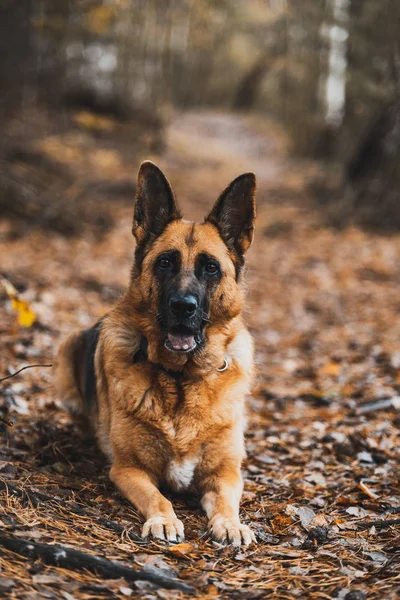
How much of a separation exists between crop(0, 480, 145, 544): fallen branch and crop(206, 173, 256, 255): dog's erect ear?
6.62ft

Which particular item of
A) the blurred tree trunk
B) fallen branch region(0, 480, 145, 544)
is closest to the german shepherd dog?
fallen branch region(0, 480, 145, 544)

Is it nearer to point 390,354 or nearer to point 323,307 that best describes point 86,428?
point 390,354

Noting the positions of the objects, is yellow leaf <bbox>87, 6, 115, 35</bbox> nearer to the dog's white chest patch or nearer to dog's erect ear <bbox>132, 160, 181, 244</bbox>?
dog's erect ear <bbox>132, 160, 181, 244</bbox>

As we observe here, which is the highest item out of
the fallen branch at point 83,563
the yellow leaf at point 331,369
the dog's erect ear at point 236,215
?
the dog's erect ear at point 236,215

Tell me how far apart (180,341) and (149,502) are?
3.26 ft

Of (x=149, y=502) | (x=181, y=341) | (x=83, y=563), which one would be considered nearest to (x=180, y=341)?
(x=181, y=341)

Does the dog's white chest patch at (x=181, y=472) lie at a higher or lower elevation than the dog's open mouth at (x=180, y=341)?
lower

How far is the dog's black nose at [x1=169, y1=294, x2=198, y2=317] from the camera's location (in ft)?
12.1

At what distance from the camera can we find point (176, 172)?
18.0 meters

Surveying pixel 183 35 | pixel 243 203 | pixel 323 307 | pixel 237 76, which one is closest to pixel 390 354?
pixel 323 307

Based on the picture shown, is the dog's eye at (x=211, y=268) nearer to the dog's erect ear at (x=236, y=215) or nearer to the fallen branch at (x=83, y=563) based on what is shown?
the dog's erect ear at (x=236, y=215)

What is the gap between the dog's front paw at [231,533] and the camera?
3.22 metres

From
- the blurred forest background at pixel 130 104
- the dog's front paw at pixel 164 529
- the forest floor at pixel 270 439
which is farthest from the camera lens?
the blurred forest background at pixel 130 104

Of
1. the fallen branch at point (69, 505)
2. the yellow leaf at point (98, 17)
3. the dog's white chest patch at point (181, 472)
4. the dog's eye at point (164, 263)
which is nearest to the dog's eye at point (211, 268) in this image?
the dog's eye at point (164, 263)
